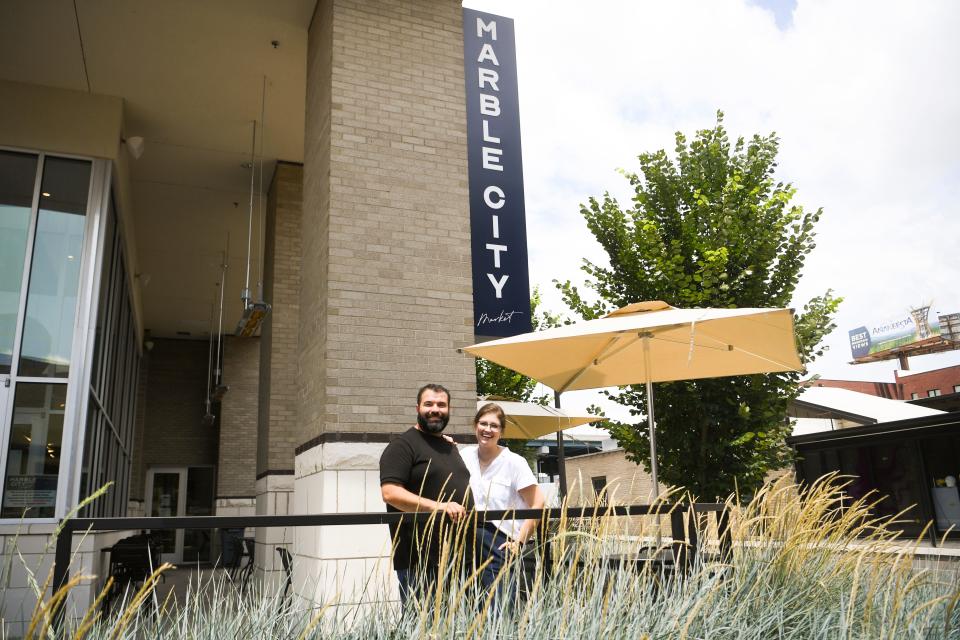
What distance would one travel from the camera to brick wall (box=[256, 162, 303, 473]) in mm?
9867

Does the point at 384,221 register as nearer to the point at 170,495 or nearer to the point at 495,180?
the point at 495,180

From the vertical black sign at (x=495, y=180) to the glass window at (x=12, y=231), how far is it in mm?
4857

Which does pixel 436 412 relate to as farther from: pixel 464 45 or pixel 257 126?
pixel 257 126

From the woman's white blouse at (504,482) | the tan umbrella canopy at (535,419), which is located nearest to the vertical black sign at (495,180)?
the tan umbrella canopy at (535,419)

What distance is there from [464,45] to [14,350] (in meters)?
5.60

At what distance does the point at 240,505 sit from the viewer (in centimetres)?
1708

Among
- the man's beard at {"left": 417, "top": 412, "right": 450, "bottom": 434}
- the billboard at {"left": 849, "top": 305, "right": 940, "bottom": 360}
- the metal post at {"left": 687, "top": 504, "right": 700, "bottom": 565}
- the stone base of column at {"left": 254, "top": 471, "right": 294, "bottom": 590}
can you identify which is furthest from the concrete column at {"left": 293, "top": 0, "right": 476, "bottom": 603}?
the billboard at {"left": 849, "top": 305, "right": 940, "bottom": 360}

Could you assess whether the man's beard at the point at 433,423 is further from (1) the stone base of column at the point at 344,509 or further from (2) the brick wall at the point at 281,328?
(2) the brick wall at the point at 281,328

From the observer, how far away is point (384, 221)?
6582 millimetres

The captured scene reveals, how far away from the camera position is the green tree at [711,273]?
8180 millimetres

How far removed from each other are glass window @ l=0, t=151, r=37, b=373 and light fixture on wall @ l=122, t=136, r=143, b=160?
1.67 m

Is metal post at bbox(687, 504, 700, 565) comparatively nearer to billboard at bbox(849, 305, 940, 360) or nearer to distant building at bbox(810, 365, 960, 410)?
distant building at bbox(810, 365, 960, 410)

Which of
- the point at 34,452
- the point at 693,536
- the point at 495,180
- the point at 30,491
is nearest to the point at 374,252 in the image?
the point at 495,180

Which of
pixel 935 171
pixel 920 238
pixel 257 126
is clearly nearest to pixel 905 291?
pixel 920 238
